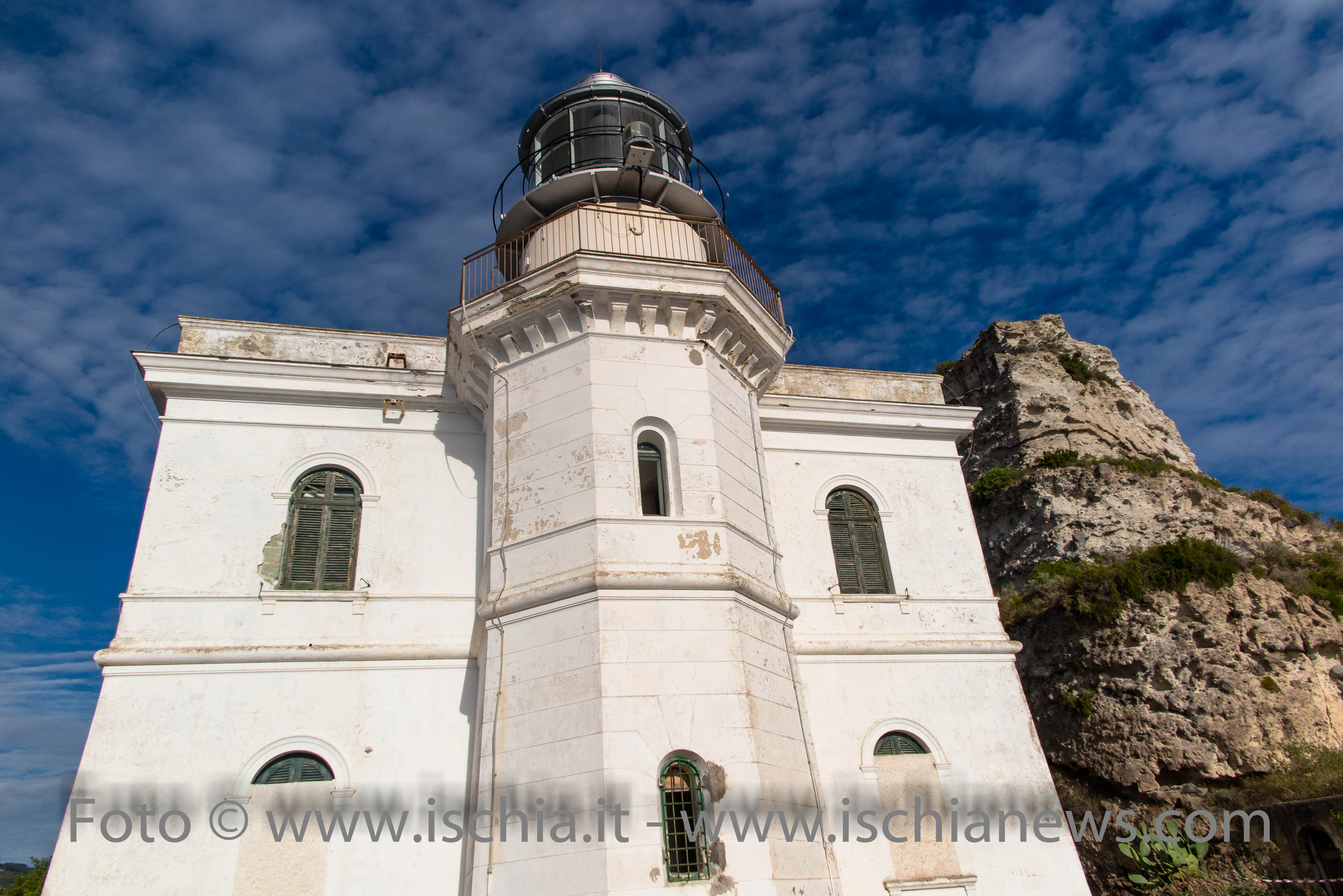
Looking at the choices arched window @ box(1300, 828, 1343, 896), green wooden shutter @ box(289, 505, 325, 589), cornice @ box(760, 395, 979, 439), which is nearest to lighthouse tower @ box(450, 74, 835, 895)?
cornice @ box(760, 395, 979, 439)

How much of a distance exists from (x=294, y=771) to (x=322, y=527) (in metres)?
2.72

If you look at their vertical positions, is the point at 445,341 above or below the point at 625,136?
below

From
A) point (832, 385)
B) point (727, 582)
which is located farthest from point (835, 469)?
point (727, 582)

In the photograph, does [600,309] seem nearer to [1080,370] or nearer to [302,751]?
[302,751]

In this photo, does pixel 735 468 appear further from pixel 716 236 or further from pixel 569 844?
pixel 569 844

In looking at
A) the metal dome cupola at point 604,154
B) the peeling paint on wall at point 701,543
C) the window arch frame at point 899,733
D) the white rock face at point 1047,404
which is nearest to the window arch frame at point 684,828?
the peeling paint on wall at point 701,543

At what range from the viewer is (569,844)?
6.70m

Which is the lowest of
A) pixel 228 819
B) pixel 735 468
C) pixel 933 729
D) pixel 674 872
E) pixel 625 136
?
pixel 674 872

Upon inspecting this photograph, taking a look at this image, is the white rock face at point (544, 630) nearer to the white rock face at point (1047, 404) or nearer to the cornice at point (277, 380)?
the cornice at point (277, 380)

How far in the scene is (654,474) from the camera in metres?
8.89

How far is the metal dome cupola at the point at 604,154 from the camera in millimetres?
10836

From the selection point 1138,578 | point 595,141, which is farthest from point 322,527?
point 1138,578

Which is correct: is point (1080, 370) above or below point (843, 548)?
above

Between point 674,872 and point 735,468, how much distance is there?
13.4ft
